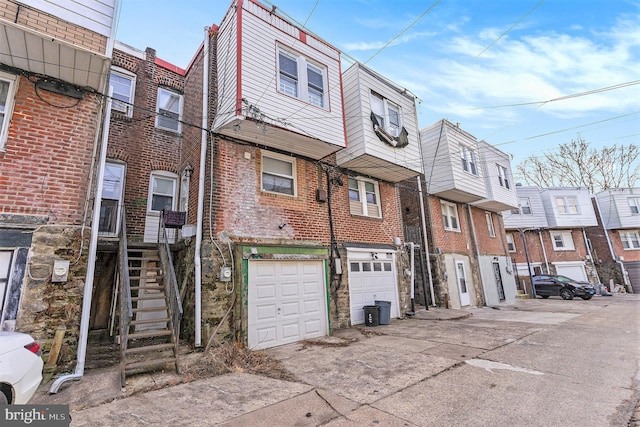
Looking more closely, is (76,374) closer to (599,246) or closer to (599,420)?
(599,420)

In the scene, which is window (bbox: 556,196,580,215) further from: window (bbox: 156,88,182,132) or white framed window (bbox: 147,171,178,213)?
white framed window (bbox: 147,171,178,213)

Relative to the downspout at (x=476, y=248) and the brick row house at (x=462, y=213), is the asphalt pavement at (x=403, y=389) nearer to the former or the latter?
the brick row house at (x=462, y=213)

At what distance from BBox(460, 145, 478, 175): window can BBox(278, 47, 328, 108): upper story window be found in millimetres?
9102

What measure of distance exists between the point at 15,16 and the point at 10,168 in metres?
2.44

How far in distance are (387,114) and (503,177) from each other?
10.6 m

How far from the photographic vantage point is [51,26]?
498 centimetres

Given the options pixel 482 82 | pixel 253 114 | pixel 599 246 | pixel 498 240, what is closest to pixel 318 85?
pixel 253 114

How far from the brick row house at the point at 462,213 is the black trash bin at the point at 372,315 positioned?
5.04m

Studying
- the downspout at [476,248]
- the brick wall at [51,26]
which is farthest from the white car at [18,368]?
the downspout at [476,248]

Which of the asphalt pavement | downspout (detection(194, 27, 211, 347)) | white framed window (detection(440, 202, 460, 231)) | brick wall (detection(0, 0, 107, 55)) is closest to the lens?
the asphalt pavement

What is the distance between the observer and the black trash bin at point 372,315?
9344 millimetres

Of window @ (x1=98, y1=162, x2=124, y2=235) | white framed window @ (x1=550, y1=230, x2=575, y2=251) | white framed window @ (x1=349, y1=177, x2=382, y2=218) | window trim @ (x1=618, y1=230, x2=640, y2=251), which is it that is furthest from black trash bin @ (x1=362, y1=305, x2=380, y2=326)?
window trim @ (x1=618, y1=230, x2=640, y2=251)

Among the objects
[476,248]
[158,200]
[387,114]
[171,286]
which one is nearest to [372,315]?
[171,286]

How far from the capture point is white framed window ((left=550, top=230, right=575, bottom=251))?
84.3 feet
